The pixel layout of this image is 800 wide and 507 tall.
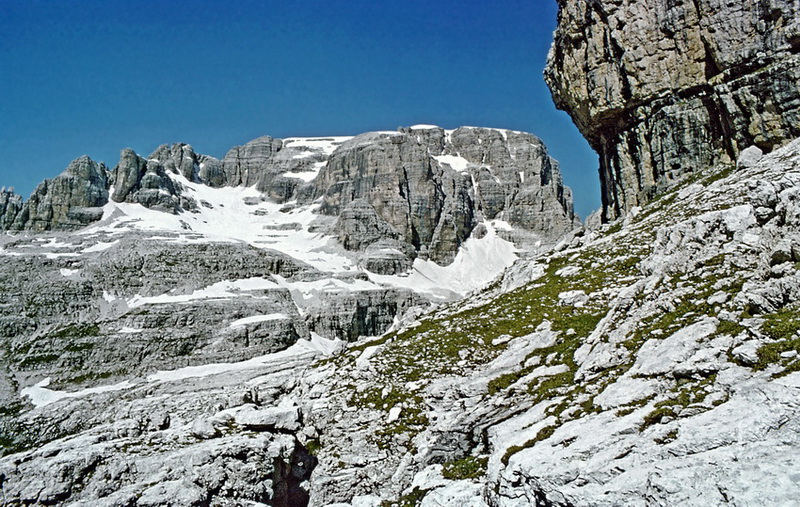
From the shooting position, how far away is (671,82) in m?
49.8

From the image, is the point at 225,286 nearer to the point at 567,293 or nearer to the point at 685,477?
the point at 567,293

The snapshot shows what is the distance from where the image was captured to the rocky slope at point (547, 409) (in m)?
11.0

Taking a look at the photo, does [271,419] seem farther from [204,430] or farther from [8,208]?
[8,208]

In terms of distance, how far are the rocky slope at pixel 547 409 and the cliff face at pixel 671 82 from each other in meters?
10.3

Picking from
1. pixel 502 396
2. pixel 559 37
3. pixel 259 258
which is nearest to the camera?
pixel 502 396

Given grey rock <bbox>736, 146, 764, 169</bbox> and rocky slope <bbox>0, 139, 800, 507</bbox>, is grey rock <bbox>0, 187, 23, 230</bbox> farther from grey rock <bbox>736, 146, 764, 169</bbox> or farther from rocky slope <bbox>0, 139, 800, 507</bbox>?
grey rock <bbox>736, 146, 764, 169</bbox>

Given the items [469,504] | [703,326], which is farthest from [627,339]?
[469,504]

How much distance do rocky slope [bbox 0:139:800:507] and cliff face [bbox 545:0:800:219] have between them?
10265 millimetres

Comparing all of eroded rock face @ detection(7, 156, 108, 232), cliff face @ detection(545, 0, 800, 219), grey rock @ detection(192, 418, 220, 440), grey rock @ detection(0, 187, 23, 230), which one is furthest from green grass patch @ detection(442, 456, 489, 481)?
grey rock @ detection(0, 187, 23, 230)

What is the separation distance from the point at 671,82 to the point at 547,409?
43620 millimetres

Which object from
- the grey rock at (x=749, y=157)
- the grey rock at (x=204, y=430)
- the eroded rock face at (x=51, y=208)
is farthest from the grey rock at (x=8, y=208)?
the grey rock at (x=749, y=157)

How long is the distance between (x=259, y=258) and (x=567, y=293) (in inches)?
6213

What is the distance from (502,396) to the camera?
2031 cm

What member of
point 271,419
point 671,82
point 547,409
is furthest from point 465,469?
point 671,82
